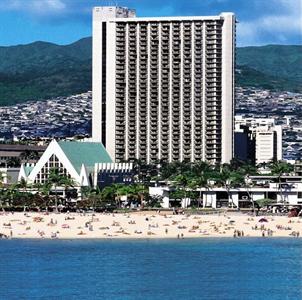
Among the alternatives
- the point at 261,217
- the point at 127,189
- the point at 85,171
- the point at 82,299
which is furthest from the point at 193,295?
the point at 85,171

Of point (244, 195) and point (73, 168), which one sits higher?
point (73, 168)

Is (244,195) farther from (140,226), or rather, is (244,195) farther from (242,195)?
(140,226)

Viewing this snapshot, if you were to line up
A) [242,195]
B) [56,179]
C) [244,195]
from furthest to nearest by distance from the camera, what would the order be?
[242,195]
[244,195]
[56,179]

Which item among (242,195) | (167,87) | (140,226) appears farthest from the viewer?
(167,87)

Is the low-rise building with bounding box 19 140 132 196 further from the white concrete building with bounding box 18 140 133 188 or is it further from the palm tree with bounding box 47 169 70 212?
the palm tree with bounding box 47 169 70 212

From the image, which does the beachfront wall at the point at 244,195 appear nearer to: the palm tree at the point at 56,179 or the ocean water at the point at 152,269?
the palm tree at the point at 56,179

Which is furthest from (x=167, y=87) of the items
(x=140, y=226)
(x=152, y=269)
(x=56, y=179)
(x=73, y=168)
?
(x=152, y=269)

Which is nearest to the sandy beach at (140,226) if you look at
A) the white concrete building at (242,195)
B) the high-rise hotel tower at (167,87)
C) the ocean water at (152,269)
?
the ocean water at (152,269)
